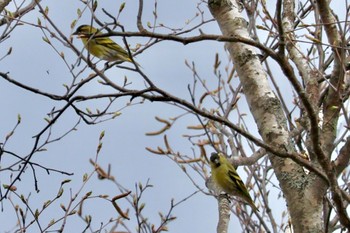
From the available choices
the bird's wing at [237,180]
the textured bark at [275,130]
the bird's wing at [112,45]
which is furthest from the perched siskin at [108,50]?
the textured bark at [275,130]

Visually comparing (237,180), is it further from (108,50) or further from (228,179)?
(108,50)

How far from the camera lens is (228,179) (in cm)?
564

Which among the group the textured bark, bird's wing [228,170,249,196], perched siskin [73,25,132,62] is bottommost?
the textured bark

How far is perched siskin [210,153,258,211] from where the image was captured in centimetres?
557

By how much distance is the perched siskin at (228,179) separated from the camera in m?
5.57

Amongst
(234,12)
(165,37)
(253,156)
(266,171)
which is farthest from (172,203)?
(165,37)

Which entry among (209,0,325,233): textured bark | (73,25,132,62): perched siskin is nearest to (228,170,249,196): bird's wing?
(209,0,325,233): textured bark

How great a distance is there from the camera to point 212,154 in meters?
6.22

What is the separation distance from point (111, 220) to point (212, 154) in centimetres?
142

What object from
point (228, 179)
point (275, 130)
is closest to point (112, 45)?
point (228, 179)

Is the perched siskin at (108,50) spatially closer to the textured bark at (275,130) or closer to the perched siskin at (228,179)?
the perched siskin at (228,179)

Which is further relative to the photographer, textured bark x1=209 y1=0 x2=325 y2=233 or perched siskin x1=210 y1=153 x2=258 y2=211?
perched siskin x1=210 y1=153 x2=258 y2=211

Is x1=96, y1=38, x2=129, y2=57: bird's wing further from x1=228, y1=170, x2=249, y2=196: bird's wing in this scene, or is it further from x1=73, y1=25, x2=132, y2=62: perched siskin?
x1=228, y1=170, x2=249, y2=196: bird's wing

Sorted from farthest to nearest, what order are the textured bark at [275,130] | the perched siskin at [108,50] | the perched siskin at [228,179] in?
the perched siskin at [108,50] < the perched siskin at [228,179] < the textured bark at [275,130]
